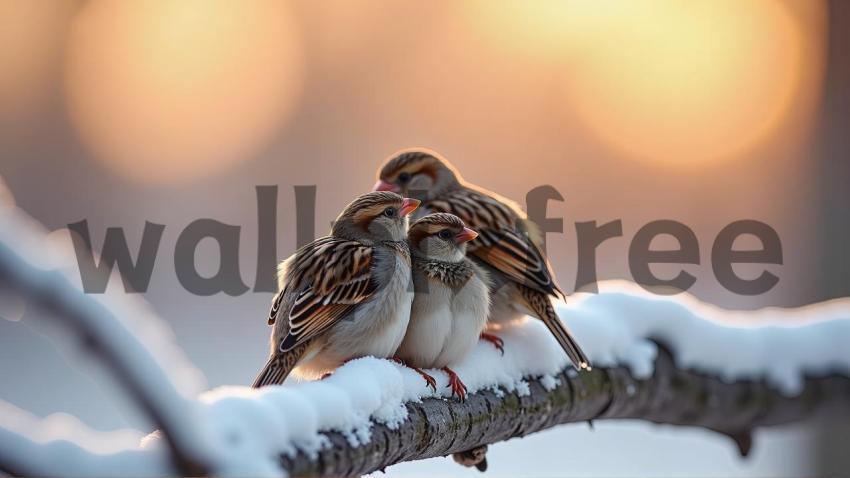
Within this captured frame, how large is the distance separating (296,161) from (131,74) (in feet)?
6.90

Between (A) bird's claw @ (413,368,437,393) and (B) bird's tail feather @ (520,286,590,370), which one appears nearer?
(A) bird's claw @ (413,368,437,393)

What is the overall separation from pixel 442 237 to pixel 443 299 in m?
0.29

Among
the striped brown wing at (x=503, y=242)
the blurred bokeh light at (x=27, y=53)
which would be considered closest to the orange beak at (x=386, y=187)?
the striped brown wing at (x=503, y=242)

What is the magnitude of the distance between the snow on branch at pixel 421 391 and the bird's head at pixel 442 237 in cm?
32

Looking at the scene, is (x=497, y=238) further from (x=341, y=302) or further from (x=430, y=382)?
(x=430, y=382)

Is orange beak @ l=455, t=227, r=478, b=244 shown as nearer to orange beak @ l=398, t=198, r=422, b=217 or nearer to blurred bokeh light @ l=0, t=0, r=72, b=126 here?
orange beak @ l=398, t=198, r=422, b=217

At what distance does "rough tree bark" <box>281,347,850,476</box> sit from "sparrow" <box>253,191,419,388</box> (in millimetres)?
292

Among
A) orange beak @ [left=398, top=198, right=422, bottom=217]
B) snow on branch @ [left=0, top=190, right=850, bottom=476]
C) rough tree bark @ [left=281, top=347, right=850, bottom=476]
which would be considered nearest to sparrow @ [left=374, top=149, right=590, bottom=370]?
snow on branch @ [left=0, top=190, right=850, bottom=476]

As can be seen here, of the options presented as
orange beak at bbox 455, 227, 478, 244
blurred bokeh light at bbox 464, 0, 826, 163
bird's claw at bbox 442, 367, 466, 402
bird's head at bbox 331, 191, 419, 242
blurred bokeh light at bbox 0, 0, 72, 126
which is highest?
blurred bokeh light at bbox 0, 0, 72, 126

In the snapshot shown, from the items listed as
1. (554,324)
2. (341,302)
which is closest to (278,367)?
(341,302)

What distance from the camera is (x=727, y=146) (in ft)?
24.1

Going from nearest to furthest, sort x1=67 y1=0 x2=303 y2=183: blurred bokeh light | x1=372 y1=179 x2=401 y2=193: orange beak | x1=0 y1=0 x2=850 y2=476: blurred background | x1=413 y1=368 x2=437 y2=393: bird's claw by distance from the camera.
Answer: x1=413 y1=368 x2=437 y2=393: bird's claw < x1=372 y1=179 x2=401 y2=193: orange beak < x1=0 y1=0 x2=850 y2=476: blurred background < x1=67 y1=0 x2=303 y2=183: blurred bokeh light

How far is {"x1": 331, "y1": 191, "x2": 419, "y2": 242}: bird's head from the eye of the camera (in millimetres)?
2912

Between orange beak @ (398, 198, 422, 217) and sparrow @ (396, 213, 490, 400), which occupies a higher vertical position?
orange beak @ (398, 198, 422, 217)
